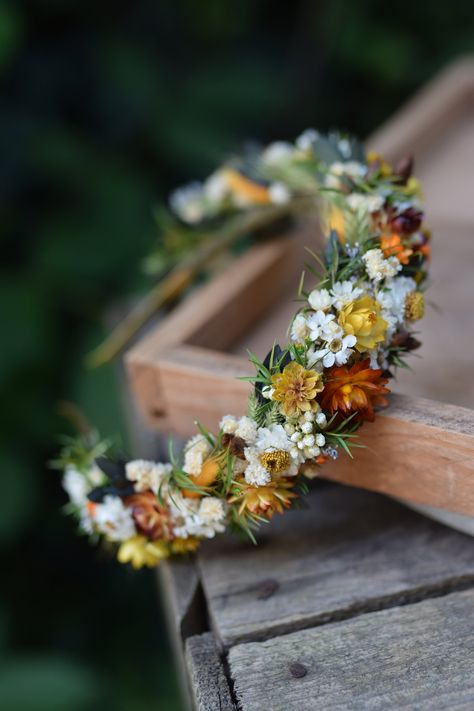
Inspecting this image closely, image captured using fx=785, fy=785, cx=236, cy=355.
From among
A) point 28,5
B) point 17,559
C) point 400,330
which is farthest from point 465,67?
point 17,559

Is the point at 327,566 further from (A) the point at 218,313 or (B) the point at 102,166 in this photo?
(B) the point at 102,166

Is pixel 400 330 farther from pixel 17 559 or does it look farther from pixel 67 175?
pixel 17 559

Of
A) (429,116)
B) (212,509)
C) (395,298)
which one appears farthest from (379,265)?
(429,116)

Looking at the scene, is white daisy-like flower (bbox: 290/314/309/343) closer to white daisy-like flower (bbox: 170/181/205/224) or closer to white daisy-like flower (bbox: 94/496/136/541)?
white daisy-like flower (bbox: 94/496/136/541)

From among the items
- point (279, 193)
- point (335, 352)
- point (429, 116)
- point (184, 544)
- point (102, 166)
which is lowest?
point (184, 544)

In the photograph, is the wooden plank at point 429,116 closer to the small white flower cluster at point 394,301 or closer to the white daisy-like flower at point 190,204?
the white daisy-like flower at point 190,204

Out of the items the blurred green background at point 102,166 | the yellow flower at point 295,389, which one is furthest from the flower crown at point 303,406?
the blurred green background at point 102,166
